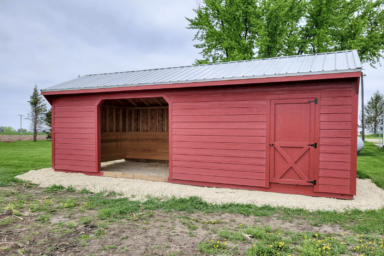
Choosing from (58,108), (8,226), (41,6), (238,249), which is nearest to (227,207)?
(238,249)

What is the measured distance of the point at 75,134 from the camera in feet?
28.2

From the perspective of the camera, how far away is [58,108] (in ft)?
28.9

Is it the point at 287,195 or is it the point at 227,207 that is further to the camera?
the point at 287,195

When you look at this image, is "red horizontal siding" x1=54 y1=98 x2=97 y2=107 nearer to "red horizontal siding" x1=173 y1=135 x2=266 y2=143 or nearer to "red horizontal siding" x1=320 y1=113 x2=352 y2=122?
"red horizontal siding" x1=173 y1=135 x2=266 y2=143

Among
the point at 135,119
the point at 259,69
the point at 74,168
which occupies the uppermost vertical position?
the point at 259,69

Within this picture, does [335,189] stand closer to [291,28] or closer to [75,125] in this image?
[75,125]

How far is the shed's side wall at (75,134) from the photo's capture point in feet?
27.2

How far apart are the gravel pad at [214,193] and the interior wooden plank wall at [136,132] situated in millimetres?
2841

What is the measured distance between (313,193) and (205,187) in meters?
2.41

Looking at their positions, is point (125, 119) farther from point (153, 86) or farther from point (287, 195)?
point (287, 195)

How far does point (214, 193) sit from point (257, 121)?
1893mm

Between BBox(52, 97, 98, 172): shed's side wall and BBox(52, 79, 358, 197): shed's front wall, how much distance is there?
0.16 m

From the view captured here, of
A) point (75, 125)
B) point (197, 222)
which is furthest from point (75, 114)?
point (197, 222)

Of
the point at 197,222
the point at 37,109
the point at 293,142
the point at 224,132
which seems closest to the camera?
the point at 197,222
